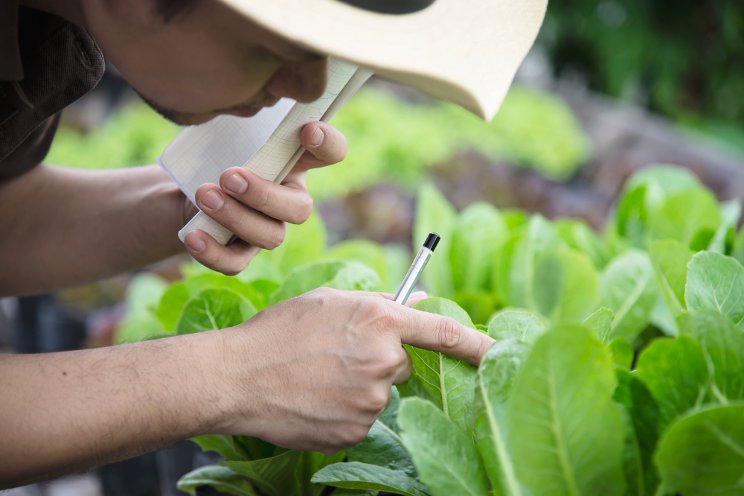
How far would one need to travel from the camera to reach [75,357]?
909mm

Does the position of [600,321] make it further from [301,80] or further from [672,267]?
[301,80]

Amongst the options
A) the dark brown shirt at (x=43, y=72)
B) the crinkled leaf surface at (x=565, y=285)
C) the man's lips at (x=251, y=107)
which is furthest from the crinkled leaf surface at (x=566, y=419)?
the dark brown shirt at (x=43, y=72)

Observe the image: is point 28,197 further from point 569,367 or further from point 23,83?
point 569,367

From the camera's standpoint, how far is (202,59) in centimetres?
88

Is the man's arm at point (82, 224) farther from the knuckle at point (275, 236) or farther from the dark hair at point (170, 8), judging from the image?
the dark hair at point (170, 8)

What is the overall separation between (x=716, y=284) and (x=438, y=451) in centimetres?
41

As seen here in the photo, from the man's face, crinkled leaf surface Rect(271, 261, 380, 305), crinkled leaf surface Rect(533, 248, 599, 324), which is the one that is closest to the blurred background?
crinkled leaf surface Rect(271, 261, 380, 305)

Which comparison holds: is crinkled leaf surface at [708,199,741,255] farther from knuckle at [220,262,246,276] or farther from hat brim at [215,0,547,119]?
knuckle at [220,262,246,276]

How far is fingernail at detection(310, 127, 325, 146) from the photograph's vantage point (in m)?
1.09

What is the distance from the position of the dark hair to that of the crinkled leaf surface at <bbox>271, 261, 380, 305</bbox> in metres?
0.46

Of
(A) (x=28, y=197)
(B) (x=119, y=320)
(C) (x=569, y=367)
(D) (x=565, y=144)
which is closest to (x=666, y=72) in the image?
(D) (x=565, y=144)

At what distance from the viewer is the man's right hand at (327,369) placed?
898 millimetres

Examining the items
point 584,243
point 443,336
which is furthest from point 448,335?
point 584,243

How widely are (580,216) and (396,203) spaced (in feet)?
2.26
